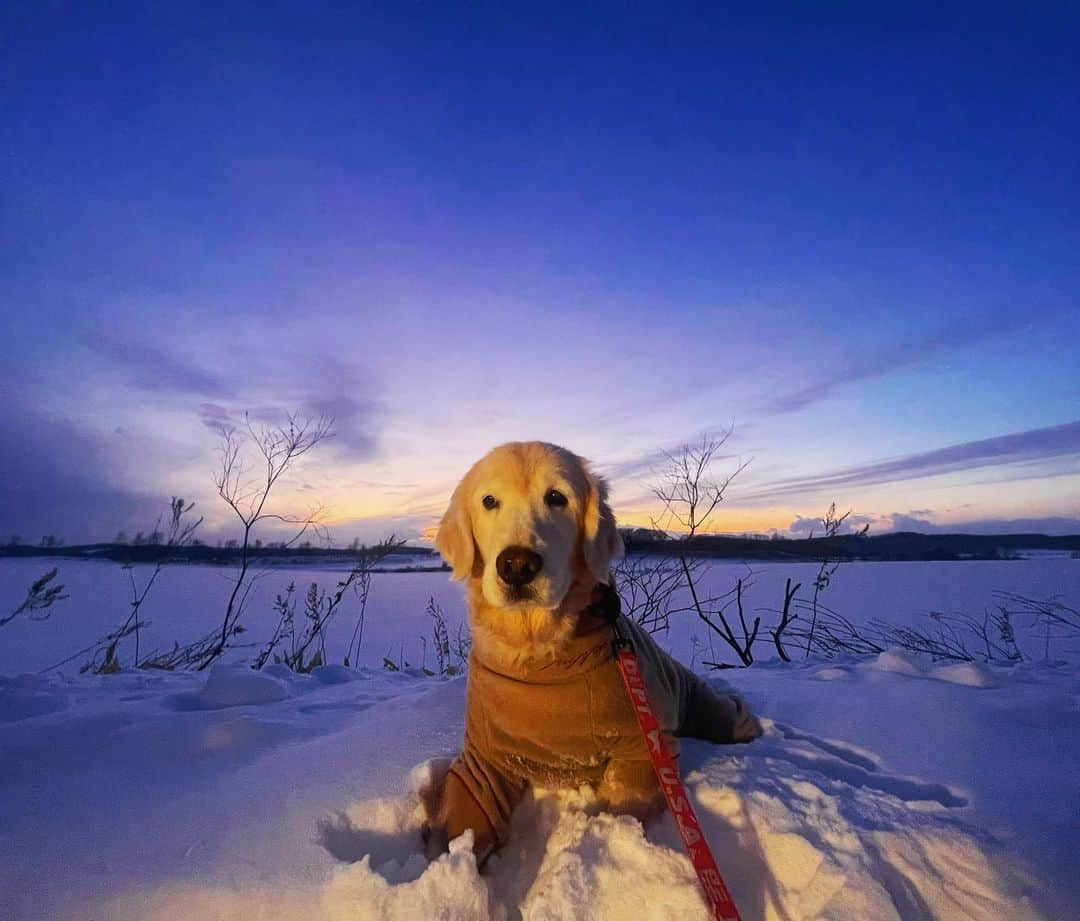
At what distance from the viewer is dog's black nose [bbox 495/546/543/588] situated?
2014 millimetres

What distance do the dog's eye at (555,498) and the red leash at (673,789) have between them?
1.29 ft

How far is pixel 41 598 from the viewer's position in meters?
4.69

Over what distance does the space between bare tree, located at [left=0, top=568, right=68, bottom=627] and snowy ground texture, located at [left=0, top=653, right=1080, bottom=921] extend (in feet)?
7.42

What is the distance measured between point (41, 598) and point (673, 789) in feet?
18.3

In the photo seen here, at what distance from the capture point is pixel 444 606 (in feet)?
24.2

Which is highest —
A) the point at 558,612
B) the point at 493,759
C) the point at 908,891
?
the point at 558,612

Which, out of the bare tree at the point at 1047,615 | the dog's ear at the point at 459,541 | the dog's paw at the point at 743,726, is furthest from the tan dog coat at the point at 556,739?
the bare tree at the point at 1047,615

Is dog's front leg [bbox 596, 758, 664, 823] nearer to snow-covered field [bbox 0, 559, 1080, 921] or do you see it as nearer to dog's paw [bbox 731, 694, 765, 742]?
snow-covered field [bbox 0, 559, 1080, 921]

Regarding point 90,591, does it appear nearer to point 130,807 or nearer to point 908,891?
point 130,807

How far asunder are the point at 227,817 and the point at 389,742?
73 cm

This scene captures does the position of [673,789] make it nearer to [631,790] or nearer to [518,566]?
[631,790]

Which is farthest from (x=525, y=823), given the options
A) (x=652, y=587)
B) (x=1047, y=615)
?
(x=1047, y=615)

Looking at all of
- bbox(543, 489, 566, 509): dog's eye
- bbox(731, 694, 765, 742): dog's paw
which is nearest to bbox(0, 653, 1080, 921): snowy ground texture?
bbox(731, 694, 765, 742): dog's paw

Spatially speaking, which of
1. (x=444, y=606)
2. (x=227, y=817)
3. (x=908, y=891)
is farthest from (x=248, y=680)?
(x=444, y=606)
